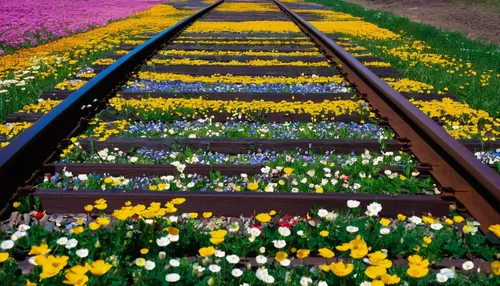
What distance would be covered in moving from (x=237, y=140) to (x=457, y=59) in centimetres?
510

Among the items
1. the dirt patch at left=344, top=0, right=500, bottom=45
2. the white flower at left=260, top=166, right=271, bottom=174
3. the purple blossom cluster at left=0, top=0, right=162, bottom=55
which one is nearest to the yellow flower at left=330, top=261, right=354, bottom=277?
the white flower at left=260, top=166, right=271, bottom=174

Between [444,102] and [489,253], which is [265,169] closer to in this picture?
[489,253]

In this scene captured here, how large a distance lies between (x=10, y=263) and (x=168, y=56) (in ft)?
16.8

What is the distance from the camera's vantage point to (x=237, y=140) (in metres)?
3.44

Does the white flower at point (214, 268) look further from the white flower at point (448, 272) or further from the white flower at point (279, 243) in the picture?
the white flower at point (448, 272)

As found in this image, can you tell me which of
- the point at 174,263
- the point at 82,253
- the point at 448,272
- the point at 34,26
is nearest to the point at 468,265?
the point at 448,272

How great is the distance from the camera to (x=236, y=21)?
11961mm

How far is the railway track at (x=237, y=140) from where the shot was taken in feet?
8.34

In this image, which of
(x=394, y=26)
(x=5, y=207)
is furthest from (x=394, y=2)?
(x=5, y=207)

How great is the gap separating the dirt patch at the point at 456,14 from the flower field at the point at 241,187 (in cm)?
795

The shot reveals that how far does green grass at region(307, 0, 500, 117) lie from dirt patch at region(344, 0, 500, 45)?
1.83 meters

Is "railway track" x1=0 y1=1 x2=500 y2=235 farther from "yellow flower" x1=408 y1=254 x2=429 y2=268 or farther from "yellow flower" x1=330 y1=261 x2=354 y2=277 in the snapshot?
"yellow flower" x1=330 y1=261 x2=354 y2=277

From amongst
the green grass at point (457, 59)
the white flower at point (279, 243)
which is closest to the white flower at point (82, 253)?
the white flower at point (279, 243)

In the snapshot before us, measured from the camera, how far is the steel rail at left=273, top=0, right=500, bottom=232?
2.32 meters
